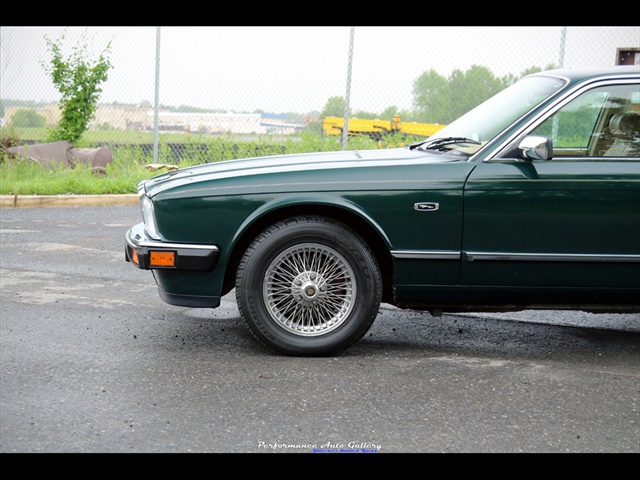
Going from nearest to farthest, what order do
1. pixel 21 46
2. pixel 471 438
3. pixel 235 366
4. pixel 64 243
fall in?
pixel 471 438, pixel 235 366, pixel 64 243, pixel 21 46

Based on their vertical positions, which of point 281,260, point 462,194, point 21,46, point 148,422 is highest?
point 21,46

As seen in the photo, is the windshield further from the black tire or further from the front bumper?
the front bumper

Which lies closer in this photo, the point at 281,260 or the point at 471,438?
the point at 471,438

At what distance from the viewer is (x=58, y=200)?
37.0 feet

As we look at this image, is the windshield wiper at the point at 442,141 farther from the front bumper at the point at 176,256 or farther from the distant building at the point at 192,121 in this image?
the distant building at the point at 192,121

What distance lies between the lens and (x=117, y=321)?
230 inches

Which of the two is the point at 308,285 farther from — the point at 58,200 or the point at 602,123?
the point at 58,200

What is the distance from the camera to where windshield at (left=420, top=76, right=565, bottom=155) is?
17.4 ft

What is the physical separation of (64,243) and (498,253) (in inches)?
197

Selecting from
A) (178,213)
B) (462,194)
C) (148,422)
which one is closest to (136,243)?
(178,213)

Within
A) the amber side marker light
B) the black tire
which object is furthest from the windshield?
the amber side marker light

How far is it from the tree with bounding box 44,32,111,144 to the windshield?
28.6 ft

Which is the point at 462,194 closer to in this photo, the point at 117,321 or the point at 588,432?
the point at 588,432

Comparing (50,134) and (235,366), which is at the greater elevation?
(50,134)
